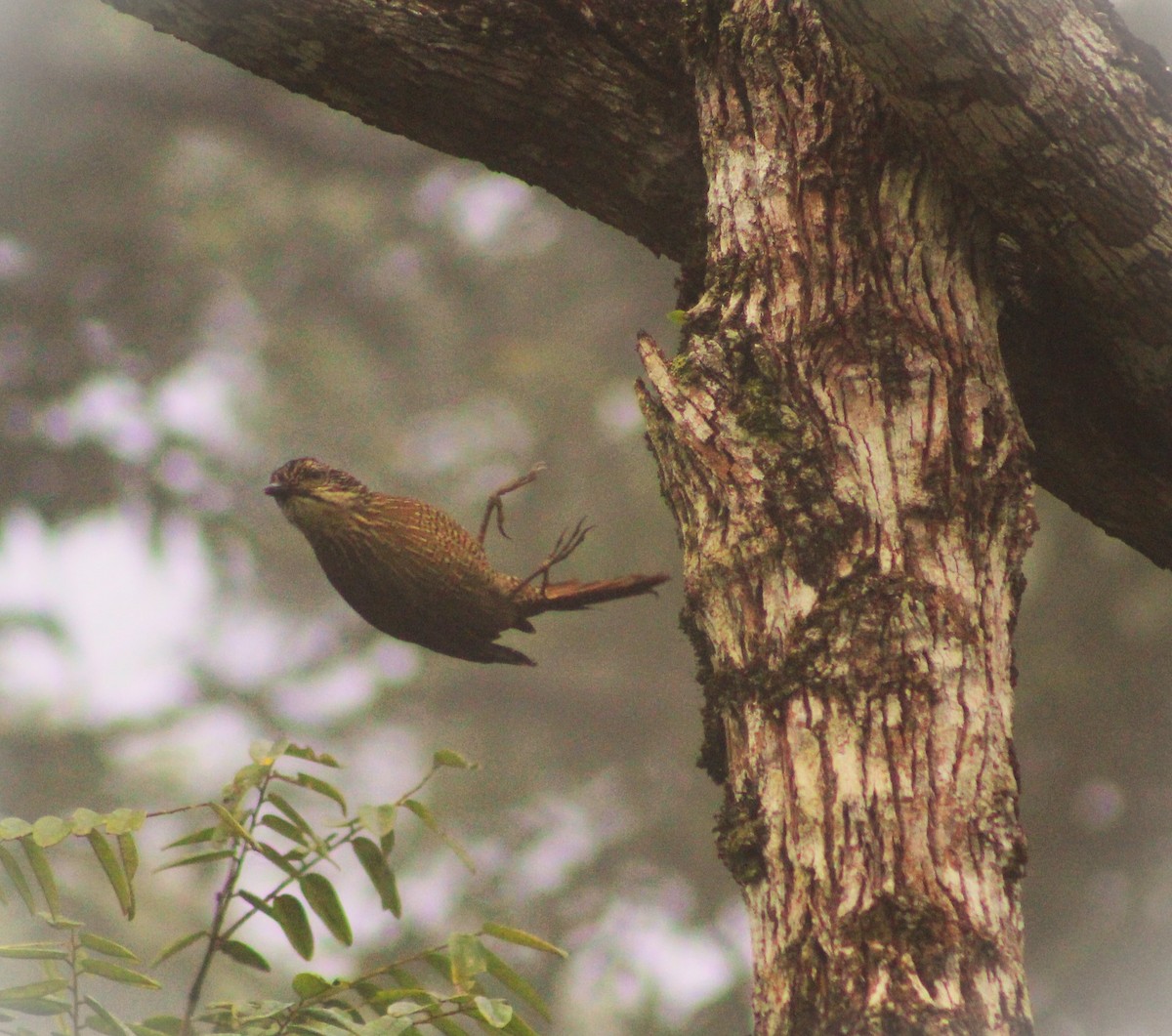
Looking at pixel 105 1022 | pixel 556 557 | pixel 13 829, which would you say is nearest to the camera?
pixel 105 1022

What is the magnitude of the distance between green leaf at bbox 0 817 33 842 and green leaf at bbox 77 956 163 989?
0.16m

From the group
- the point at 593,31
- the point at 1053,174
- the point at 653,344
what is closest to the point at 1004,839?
the point at 653,344

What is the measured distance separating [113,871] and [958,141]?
1.47 metres

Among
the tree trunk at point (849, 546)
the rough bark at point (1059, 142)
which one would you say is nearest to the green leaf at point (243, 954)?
the tree trunk at point (849, 546)

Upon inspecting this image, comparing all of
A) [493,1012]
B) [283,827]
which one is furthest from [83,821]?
[493,1012]

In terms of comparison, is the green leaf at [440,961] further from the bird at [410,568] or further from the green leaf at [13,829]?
the bird at [410,568]

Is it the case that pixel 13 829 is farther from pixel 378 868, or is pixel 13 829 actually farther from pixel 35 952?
pixel 378 868

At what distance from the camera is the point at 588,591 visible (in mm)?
2975

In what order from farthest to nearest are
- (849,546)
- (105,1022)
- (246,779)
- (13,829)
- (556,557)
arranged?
(556,557)
(246,779)
(849,546)
(13,829)
(105,1022)

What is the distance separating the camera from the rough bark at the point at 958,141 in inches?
66.1

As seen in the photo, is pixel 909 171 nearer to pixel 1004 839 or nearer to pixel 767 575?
pixel 767 575

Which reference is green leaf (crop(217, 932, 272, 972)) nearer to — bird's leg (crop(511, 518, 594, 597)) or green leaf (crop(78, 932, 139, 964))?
green leaf (crop(78, 932, 139, 964))

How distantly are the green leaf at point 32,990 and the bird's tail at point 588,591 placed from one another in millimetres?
1756

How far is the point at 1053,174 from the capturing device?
170 cm
